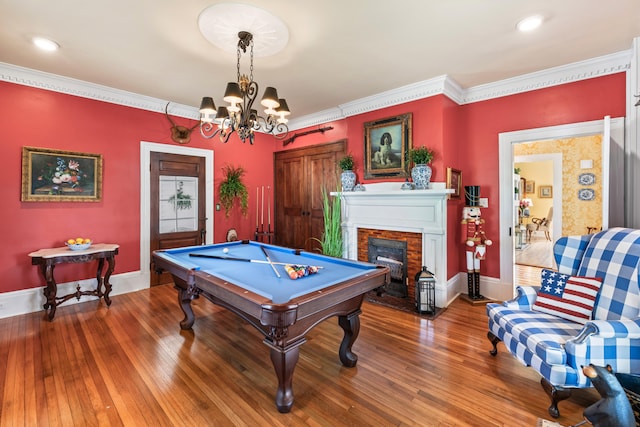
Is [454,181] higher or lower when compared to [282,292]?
higher

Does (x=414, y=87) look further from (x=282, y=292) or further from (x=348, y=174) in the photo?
(x=282, y=292)

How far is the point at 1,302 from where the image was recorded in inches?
130

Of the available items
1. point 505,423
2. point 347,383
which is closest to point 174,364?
point 347,383

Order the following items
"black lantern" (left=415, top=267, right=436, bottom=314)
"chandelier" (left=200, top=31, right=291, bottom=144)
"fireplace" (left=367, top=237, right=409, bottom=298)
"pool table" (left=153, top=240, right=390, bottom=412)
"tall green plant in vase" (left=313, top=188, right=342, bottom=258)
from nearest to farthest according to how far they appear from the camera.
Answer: "pool table" (left=153, top=240, right=390, bottom=412), "chandelier" (left=200, top=31, right=291, bottom=144), "black lantern" (left=415, top=267, right=436, bottom=314), "fireplace" (left=367, top=237, right=409, bottom=298), "tall green plant in vase" (left=313, top=188, right=342, bottom=258)

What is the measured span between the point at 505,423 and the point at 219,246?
306cm

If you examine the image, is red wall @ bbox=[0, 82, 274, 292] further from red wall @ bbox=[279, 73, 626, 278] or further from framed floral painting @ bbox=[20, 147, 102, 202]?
red wall @ bbox=[279, 73, 626, 278]

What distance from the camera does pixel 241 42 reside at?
102 inches

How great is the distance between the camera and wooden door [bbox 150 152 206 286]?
4449 mm

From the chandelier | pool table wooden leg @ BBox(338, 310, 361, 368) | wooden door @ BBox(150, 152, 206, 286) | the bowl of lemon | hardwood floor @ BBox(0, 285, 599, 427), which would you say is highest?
the chandelier

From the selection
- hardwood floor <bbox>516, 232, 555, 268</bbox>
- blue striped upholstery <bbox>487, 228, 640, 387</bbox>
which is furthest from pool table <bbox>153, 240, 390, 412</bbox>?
hardwood floor <bbox>516, 232, 555, 268</bbox>

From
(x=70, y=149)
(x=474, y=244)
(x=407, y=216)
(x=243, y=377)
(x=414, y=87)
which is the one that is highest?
(x=414, y=87)

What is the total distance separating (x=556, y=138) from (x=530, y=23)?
5.20 feet

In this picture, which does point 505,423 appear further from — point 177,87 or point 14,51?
point 14,51

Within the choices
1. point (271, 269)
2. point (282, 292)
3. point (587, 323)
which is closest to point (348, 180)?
point (271, 269)
